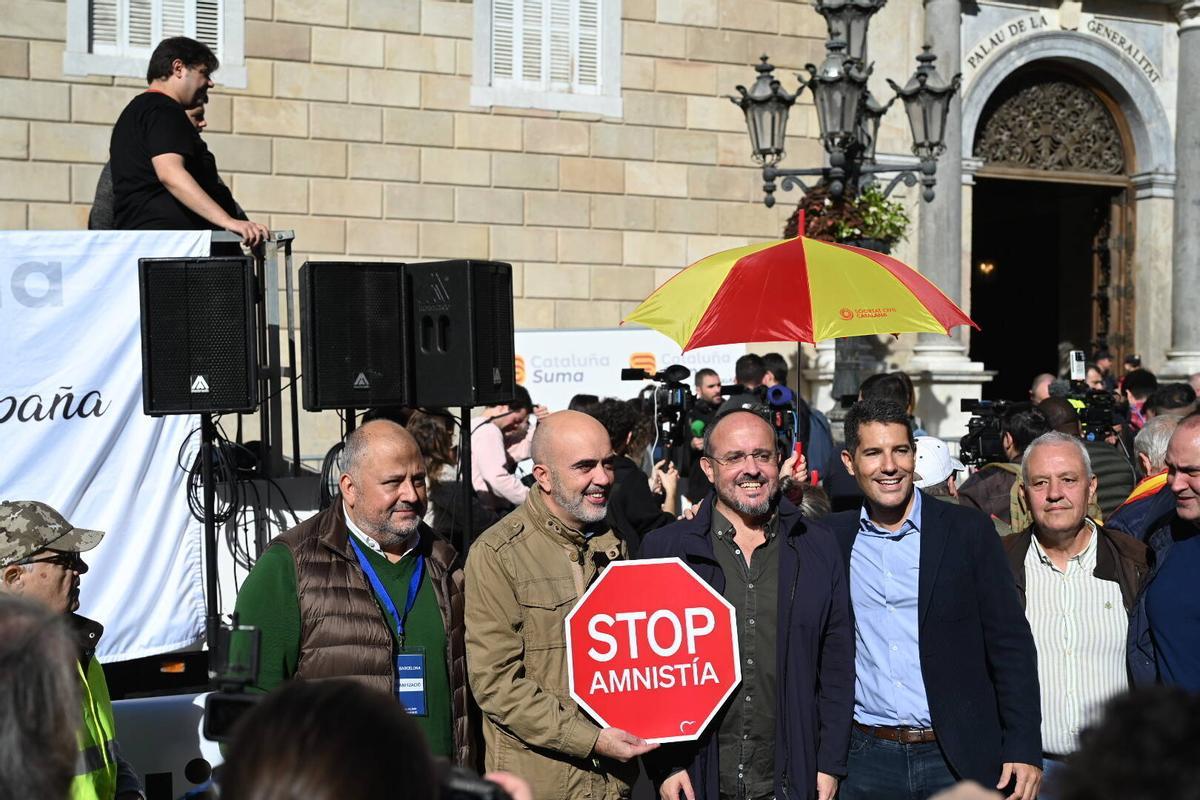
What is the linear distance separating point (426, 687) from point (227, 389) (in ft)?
7.67

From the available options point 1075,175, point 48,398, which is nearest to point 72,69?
point 48,398

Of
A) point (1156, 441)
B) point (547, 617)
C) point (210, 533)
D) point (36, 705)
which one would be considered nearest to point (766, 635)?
point (547, 617)

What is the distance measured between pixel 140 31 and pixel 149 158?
559 centimetres

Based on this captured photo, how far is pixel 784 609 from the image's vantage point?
378cm

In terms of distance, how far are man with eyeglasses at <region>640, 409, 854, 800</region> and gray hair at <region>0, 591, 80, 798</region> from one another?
2127mm

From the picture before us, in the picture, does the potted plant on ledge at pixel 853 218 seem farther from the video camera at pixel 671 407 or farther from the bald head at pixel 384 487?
the bald head at pixel 384 487

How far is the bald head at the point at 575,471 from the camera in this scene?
3.88 meters

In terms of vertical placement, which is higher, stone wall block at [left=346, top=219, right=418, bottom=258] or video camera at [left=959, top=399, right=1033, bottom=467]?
stone wall block at [left=346, top=219, right=418, bottom=258]

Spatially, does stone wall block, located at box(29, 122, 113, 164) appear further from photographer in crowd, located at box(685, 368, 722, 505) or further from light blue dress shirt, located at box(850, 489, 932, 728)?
light blue dress shirt, located at box(850, 489, 932, 728)

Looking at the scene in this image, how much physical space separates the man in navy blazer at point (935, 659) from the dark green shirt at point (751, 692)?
30cm

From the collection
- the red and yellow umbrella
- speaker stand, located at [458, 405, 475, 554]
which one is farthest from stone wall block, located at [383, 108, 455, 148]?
the red and yellow umbrella

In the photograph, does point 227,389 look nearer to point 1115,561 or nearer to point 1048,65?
point 1115,561

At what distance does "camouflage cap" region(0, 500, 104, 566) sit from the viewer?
362cm

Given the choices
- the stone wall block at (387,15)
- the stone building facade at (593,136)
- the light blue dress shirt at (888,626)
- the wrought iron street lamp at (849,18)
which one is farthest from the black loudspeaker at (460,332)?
the stone wall block at (387,15)
